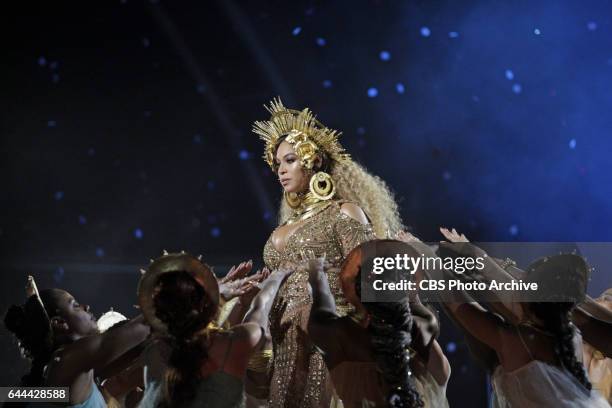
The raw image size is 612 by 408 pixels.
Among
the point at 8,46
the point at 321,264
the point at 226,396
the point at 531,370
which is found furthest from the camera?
the point at 8,46

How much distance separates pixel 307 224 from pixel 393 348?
137 cm

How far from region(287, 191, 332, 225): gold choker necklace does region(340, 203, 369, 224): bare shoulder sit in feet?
0.39

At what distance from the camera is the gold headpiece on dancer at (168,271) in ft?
7.75

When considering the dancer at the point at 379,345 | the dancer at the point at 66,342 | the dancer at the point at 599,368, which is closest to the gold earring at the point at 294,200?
the dancer at the point at 379,345

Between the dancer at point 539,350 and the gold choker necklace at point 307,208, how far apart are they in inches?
48.9

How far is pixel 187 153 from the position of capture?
19.3 feet

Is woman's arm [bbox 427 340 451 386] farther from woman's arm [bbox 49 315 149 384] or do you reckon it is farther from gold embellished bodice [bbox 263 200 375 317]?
woman's arm [bbox 49 315 149 384]

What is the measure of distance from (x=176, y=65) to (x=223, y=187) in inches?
A: 44.3

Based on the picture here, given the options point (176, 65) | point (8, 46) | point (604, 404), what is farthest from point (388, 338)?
point (8, 46)

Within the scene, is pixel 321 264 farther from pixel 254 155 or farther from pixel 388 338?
pixel 254 155

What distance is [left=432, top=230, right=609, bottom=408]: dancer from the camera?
249 centimetres

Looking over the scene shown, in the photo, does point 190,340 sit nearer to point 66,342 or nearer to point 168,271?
point 168,271

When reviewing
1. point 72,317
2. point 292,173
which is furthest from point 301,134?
point 72,317

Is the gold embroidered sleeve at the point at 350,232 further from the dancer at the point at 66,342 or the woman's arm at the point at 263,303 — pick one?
the dancer at the point at 66,342
